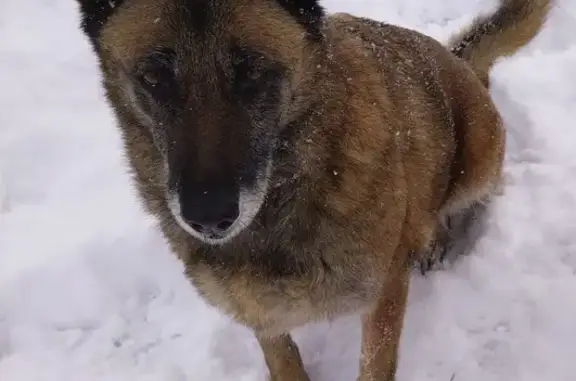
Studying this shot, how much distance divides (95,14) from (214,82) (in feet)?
1.71

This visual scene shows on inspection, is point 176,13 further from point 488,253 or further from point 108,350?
point 488,253

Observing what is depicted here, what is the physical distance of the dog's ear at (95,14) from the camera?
6.53 feet

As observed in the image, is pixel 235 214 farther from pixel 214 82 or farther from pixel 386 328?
pixel 386 328

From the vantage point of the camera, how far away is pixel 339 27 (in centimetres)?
249

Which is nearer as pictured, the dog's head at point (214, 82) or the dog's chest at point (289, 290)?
the dog's head at point (214, 82)

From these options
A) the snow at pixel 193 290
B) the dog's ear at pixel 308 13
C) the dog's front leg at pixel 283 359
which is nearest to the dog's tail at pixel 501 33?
the snow at pixel 193 290

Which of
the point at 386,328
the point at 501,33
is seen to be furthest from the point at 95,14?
the point at 501,33

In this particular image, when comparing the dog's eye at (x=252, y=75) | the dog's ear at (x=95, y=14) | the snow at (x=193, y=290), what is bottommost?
the snow at (x=193, y=290)

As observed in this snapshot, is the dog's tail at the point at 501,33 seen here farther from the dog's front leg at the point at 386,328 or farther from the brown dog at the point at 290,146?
the dog's front leg at the point at 386,328

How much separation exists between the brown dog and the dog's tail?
39 cm

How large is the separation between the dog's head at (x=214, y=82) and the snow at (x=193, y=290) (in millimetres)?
1297

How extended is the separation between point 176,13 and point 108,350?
1.91m

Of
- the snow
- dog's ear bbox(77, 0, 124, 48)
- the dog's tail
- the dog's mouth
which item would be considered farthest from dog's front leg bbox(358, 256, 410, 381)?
the dog's tail

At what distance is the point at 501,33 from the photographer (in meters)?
3.33
